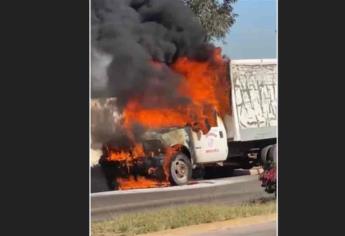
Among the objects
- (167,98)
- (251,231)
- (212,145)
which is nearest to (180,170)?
(212,145)

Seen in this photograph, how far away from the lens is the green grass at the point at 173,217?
6387mm

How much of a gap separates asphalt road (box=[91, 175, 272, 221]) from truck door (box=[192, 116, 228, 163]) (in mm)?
227

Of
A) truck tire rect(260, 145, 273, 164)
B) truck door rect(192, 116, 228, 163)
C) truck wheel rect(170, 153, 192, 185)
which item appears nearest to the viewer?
truck wheel rect(170, 153, 192, 185)

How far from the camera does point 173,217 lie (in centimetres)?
663

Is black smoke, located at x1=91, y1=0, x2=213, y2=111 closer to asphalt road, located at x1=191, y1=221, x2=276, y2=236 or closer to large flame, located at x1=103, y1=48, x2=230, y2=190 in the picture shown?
large flame, located at x1=103, y1=48, x2=230, y2=190

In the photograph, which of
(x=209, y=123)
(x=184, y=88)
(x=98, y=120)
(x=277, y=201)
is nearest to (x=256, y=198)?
(x=277, y=201)

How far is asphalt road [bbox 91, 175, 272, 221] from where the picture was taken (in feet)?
20.7

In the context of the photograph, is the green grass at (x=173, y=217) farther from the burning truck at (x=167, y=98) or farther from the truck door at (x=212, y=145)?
the truck door at (x=212, y=145)

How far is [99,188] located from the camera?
6281 mm

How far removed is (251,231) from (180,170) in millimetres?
1037

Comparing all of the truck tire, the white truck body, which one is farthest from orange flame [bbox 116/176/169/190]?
the truck tire

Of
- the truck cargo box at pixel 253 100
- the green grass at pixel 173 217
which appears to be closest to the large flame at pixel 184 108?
the truck cargo box at pixel 253 100

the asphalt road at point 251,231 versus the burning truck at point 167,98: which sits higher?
the burning truck at point 167,98

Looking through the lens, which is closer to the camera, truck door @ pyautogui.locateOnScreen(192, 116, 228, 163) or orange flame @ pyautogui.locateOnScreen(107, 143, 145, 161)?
orange flame @ pyautogui.locateOnScreen(107, 143, 145, 161)
